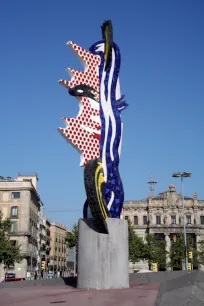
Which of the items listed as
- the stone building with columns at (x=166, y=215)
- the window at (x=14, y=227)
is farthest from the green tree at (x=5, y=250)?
the stone building with columns at (x=166, y=215)

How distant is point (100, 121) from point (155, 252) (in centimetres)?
5309

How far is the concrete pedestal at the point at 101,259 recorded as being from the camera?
72.5 feet

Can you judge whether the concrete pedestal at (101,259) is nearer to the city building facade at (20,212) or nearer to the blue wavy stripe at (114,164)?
the blue wavy stripe at (114,164)

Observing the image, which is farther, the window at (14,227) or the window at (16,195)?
the window at (16,195)

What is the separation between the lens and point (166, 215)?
90.4 m

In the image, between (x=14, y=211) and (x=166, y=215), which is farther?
(x=166, y=215)

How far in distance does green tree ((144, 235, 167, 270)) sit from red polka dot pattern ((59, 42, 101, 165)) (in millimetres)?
50357

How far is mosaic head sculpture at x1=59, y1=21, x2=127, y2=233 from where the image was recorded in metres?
23.1

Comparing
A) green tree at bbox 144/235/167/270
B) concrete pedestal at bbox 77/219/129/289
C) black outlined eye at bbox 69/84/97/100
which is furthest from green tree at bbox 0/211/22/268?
black outlined eye at bbox 69/84/97/100

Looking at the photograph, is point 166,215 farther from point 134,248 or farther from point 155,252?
point 134,248

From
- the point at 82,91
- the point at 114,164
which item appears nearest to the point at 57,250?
the point at 114,164

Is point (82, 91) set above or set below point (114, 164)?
above

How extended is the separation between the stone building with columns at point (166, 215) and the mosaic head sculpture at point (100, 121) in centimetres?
6633

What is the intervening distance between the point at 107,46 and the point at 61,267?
108508 millimetres
